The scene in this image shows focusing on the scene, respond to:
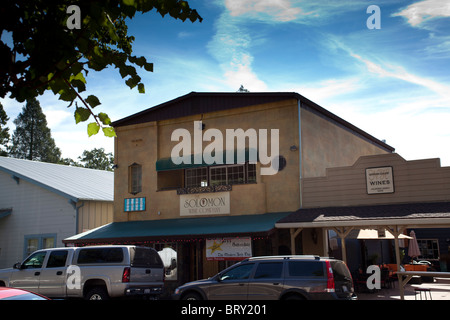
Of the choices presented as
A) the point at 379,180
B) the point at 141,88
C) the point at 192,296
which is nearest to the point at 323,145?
the point at 379,180

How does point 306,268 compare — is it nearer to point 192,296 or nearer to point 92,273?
point 192,296

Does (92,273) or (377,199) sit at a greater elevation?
(377,199)

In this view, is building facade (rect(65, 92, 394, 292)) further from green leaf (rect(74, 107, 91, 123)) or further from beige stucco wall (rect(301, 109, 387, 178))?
green leaf (rect(74, 107, 91, 123))

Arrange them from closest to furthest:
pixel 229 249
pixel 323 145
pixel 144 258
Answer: pixel 144 258 → pixel 229 249 → pixel 323 145

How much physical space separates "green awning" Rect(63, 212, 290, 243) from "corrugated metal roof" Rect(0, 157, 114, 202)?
3.51 metres

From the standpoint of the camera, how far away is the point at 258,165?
19.4 metres

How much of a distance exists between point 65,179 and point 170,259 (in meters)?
9.80

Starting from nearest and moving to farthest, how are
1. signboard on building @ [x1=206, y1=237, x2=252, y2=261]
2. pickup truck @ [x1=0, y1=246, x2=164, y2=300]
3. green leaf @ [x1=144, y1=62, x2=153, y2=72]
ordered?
green leaf @ [x1=144, y1=62, x2=153, y2=72]
pickup truck @ [x1=0, y1=246, x2=164, y2=300]
signboard on building @ [x1=206, y1=237, x2=252, y2=261]

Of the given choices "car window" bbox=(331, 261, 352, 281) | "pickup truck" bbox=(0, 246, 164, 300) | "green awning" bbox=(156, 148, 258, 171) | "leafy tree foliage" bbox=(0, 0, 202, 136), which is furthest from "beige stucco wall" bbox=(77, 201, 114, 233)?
"leafy tree foliage" bbox=(0, 0, 202, 136)

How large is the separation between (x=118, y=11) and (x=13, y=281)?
14329 mm

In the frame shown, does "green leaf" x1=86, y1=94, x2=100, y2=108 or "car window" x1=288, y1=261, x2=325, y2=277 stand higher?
"green leaf" x1=86, y1=94, x2=100, y2=108

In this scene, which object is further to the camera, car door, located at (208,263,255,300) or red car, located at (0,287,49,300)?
car door, located at (208,263,255,300)

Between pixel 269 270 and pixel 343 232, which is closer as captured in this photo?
pixel 269 270

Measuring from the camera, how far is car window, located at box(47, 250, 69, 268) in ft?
50.6
